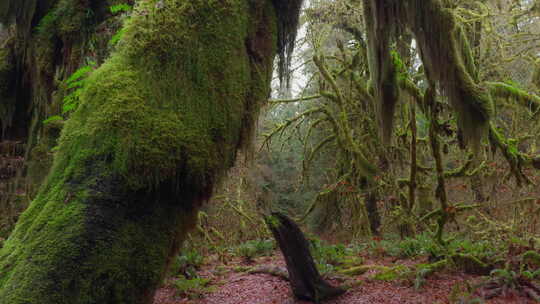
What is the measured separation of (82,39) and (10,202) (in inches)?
143

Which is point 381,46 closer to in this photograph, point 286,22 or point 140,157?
point 286,22

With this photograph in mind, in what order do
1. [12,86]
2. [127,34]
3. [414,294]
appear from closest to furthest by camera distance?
[127,34] → [12,86] → [414,294]

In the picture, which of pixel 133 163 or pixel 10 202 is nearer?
pixel 133 163

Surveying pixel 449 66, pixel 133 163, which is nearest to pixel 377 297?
pixel 449 66

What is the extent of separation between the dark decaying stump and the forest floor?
0.57 ft

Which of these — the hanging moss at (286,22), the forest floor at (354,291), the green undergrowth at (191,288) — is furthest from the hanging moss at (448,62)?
the green undergrowth at (191,288)

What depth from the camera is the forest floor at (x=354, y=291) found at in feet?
18.2

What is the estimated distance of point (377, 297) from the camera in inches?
236

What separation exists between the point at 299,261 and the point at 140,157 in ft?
15.5

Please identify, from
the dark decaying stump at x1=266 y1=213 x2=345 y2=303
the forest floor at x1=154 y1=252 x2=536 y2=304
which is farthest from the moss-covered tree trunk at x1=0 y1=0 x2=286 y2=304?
the forest floor at x1=154 y1=252 x2=536 y2=304

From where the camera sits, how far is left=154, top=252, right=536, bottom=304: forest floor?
5562 millimetres

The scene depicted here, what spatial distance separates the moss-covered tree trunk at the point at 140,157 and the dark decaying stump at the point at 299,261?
11.8ft

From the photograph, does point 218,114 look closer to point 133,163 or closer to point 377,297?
point 133,163

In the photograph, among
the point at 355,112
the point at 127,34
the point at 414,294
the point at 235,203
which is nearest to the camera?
the point at 127,34
